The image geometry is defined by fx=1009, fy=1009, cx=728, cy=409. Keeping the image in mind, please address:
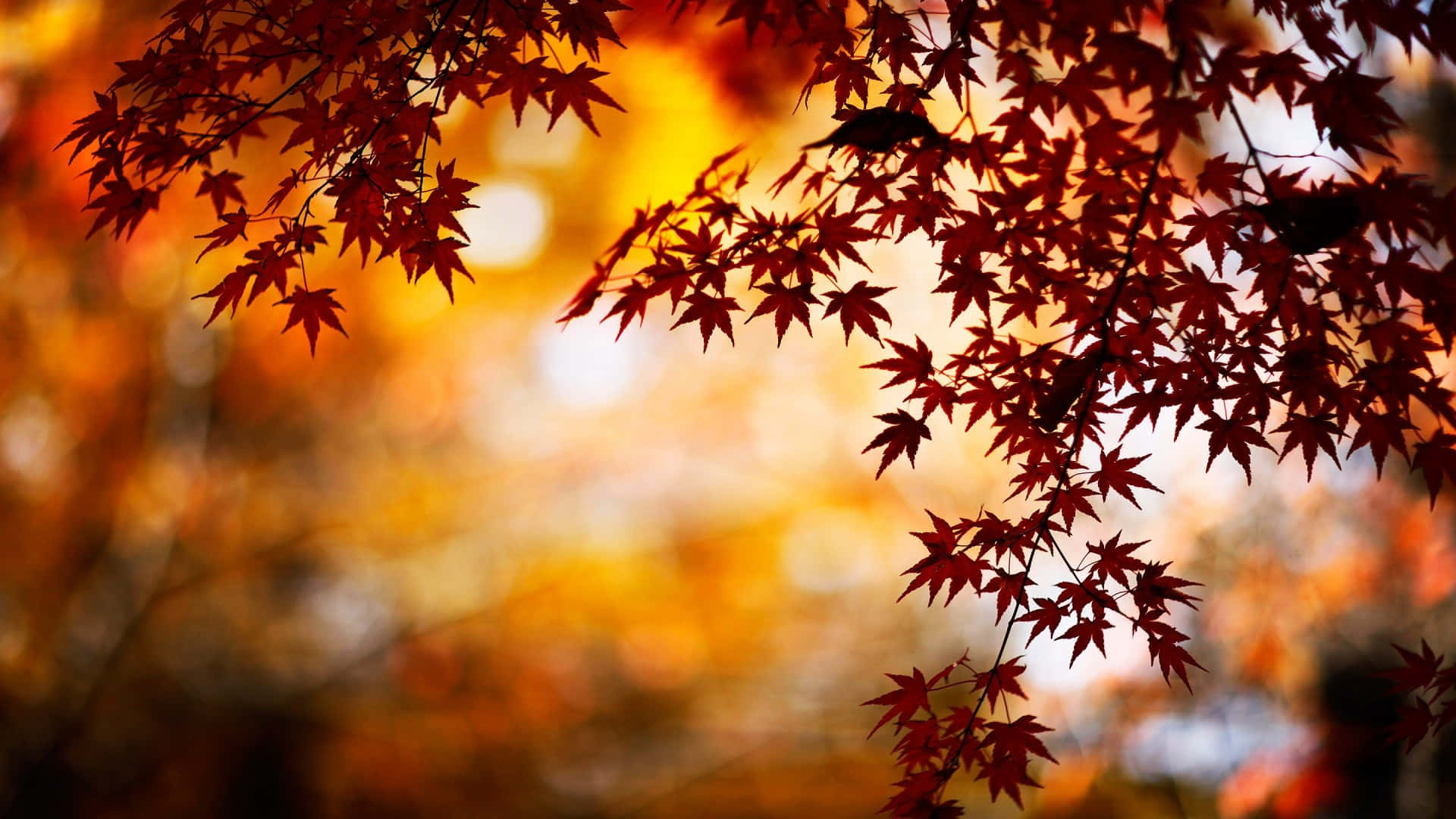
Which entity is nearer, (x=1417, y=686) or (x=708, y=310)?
(x=708, y=310)

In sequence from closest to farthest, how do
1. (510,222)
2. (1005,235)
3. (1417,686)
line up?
(1005,235), (1417,686), (510,222)

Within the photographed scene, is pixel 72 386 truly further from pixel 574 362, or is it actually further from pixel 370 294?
pixel 574 362

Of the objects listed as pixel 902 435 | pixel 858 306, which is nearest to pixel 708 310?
pixel 858 306

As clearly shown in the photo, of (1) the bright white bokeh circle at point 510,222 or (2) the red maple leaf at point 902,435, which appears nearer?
(2) the red maple leaf at point 902,435

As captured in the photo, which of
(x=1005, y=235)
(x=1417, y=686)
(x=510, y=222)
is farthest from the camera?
(x=510, y=222)

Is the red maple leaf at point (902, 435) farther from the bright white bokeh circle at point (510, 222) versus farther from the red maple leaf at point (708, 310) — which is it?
the bright white bokeh circle at point (510, 222)

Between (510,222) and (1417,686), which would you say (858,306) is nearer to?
(1417,686)

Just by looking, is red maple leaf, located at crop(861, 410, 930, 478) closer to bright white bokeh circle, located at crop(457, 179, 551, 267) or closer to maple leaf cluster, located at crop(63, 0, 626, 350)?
maple leaf cluster, located at crop(63, 0, 626, 350)

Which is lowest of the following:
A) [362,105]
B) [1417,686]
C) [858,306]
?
[1417,686]

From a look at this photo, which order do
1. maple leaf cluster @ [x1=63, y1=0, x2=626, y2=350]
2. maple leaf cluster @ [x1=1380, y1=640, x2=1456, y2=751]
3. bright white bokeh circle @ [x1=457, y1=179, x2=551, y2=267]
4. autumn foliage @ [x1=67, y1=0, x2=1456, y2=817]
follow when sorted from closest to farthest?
autumn foliage @ [x1=67, y1=0, x2=1456, y2=817] < maple leaf cluster @ [x1=63, y1=0, x2=626, y2=350] < maple leaf cluster @ [x1=1380, y1=640, x2=1456, y2=751] < bright white bokeh circle @ [x1=457, y1=179, x2=551, y2=267]

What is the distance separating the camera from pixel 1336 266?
1420 mm

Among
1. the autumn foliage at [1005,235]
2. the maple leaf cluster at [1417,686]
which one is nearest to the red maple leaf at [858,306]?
the autumn foliage at [1005,235]

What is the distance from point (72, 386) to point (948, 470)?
3.71m

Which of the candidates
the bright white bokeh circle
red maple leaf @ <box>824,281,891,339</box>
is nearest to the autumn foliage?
red maple leaf @ <box>824,281,891,339</box>
